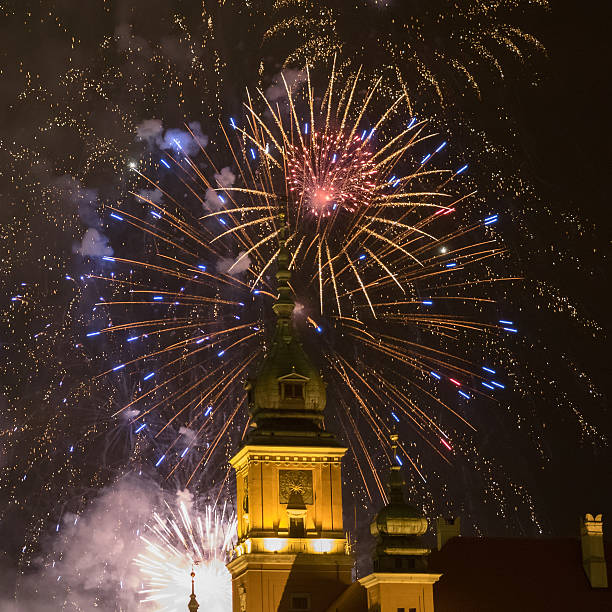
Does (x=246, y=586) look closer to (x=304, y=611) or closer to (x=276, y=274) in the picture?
(x=304, y=611)

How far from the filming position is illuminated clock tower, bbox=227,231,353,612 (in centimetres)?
7869

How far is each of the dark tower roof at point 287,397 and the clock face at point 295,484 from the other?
4.21ft

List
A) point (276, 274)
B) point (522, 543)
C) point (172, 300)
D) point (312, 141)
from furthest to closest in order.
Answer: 1. point (172, 300)
2. point (276, 274)
3. point (522, 543)
4. point (312, 141)

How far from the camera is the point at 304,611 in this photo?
257 ft

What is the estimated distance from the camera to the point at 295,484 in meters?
80.4

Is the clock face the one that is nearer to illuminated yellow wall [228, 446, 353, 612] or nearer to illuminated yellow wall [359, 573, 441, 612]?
illuminated yellow wall [228, 446, 353, 612]

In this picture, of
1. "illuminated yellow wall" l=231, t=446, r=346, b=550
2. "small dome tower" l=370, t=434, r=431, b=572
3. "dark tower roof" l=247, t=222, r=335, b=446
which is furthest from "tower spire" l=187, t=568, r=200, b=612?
"small dome tower" l=370, t=434, r=431, b=572

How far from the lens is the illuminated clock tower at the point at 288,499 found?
78.7m

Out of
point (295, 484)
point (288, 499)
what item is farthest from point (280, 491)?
point (295, 484)

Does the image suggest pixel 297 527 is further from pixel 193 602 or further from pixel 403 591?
pixel 403 591

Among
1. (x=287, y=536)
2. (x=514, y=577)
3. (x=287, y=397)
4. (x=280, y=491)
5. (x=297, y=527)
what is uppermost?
(x=287, y=397)

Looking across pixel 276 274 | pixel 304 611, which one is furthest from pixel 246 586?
pixel 276 274

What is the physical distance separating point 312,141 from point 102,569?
94.1 ft

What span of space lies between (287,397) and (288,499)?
4.57 m
